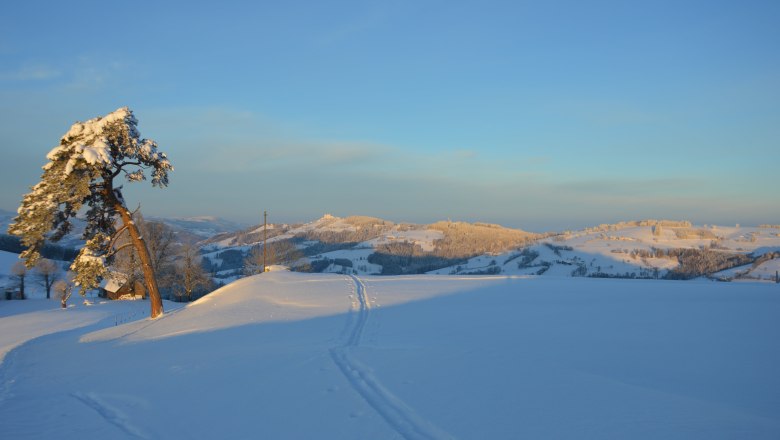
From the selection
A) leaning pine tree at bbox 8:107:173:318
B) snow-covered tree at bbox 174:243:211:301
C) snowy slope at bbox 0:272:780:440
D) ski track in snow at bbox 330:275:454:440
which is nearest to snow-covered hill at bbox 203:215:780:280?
snow-covered tree at bbox 174:243:211:301

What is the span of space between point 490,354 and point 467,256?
14817 cm

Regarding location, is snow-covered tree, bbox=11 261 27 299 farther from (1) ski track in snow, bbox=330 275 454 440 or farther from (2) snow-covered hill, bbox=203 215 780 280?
(1) ski track in snow, bbox=330 275 454 440

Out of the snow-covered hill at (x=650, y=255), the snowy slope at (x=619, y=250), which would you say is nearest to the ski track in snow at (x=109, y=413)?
the snow-covered hill at (x=650, y=255)

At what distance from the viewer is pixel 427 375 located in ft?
24.5

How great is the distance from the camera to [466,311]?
14.1 metres

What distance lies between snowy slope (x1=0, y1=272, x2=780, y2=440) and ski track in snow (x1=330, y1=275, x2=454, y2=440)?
27 millimetres

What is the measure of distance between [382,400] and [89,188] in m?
15.1

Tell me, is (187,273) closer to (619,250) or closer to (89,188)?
(89,188)

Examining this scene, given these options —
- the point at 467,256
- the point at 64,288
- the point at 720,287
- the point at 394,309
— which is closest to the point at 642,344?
the point at 394,309

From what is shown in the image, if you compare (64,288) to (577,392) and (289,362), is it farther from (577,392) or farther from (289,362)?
(577,392)

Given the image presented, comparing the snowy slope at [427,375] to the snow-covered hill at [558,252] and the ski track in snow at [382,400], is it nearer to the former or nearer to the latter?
the ski track in snow at [382,400]

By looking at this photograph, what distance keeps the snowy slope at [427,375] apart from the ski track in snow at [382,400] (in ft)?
0.09

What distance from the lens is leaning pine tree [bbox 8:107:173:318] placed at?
15.5 m

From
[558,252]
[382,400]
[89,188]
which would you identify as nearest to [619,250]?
[558,252]
